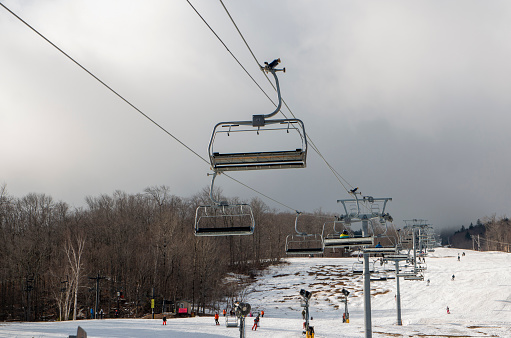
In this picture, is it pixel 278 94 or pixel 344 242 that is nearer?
pixel 278 94

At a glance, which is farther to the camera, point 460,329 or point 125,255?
point 125,255

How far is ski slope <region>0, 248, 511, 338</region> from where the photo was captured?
116 feet

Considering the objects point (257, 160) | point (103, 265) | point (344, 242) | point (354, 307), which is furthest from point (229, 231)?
point (103, 265)

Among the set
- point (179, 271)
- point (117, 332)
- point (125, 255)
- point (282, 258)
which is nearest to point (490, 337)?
point (117, 332)

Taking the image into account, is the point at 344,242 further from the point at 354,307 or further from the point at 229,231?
the point at 354,307

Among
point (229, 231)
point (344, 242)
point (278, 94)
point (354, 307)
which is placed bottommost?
point (354, 307)

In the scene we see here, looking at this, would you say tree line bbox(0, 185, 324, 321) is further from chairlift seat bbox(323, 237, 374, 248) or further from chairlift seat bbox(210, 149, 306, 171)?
chairlift seat bbox(210, 149, 306, 171)

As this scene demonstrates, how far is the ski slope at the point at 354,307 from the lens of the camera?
35250 mm

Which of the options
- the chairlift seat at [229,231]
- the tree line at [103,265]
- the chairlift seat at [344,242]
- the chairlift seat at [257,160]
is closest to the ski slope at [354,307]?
the tree line at [103,265]

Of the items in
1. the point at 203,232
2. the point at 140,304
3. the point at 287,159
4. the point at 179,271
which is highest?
the point at 287,159

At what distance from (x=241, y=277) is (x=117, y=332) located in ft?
180

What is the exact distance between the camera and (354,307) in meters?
63.0

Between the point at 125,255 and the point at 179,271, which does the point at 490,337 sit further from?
the point at 125,255

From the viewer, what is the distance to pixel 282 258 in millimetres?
106250
